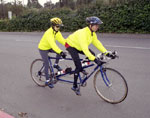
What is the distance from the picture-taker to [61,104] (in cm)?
425

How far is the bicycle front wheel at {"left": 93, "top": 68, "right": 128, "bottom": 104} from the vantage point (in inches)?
158

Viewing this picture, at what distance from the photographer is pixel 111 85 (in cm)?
416

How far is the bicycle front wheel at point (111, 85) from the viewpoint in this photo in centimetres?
401

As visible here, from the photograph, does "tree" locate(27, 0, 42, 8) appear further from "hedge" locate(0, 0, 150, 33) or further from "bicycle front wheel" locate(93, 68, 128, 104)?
"bicycle front wheel" locate(93, 68, 128, 104)

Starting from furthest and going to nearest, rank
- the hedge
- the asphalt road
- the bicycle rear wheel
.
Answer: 1. the hedge
2. the bicycle rear wheel
3. the asphalt road

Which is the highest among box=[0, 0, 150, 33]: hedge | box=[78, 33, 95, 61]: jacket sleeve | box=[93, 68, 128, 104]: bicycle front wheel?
box=[0, 0, 150, 33]: hedge

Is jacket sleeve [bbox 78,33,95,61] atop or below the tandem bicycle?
atop

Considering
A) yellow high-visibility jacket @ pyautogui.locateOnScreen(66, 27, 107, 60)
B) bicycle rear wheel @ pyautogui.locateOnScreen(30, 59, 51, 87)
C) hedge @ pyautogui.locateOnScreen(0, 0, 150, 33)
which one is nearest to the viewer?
yellow high-visibility jacket @ pyautogui.locateOnScreen(66, 27, 107, 60)

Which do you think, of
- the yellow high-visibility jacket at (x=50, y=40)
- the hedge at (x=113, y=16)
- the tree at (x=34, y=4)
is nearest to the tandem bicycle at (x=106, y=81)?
the yellow high-visibility jacket at (x=50, y=40)

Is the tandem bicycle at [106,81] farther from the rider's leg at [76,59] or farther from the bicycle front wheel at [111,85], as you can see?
the rider's leg at [76,59]

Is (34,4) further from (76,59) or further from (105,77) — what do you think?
(105,77)

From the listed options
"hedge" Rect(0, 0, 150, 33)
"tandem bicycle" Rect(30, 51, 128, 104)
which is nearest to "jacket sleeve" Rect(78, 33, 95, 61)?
"tandem bicycle" Rect(30, 51, 128, 104)

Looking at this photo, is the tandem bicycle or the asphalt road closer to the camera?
the asphalt road

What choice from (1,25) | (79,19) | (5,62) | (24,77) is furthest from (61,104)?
(1,25)
